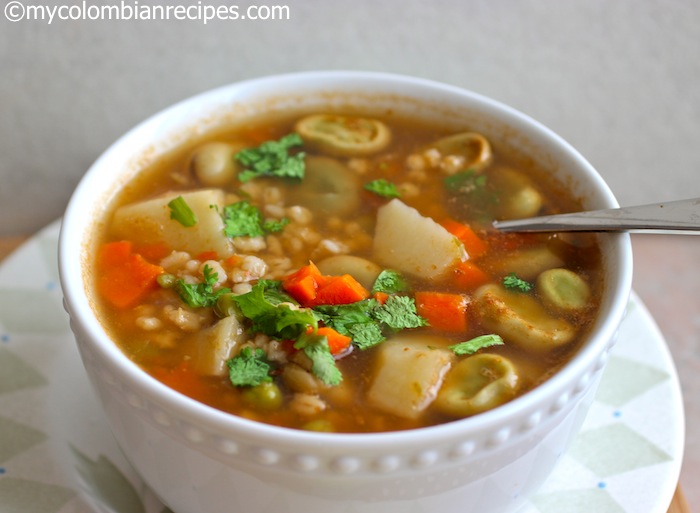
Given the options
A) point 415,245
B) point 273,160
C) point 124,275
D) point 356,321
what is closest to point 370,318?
point 356,321

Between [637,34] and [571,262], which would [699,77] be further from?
[571,262]

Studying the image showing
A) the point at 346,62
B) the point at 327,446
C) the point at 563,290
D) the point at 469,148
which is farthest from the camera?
the point at 346,62

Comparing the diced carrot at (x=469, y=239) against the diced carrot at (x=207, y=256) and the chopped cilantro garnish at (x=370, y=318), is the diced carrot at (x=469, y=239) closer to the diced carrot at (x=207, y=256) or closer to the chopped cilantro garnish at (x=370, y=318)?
the chopped cilantro garnish at (x=370, y=318)

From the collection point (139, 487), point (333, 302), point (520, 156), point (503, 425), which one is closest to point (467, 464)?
point (503, 425)

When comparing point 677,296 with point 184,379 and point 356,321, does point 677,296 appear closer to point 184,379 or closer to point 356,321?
point 356,321

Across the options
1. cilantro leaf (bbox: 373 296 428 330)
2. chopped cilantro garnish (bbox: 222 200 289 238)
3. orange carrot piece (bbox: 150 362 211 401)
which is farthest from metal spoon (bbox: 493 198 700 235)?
orange carrot piece (bbox: 150 362 211 401)

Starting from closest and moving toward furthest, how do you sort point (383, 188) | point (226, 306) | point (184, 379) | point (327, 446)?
point (327, 446)
point (184, 379)
point (226, 306)
point (383, 188)
